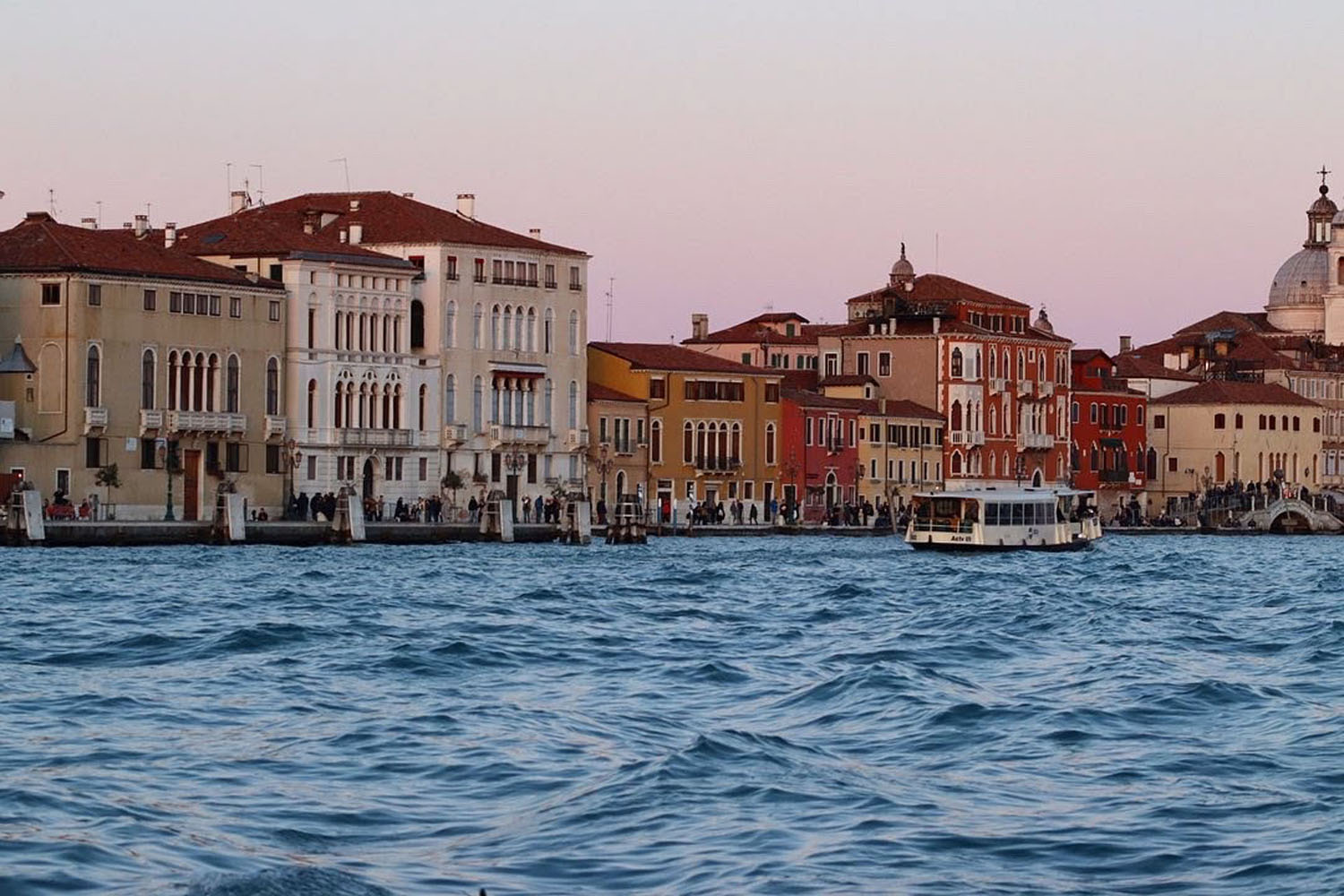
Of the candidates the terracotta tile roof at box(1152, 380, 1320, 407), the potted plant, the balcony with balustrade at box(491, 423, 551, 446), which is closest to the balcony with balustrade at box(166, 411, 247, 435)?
the potted plant

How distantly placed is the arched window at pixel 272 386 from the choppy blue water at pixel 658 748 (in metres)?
33.5

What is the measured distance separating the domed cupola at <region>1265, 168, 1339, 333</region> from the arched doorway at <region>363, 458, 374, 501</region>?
6545 cm

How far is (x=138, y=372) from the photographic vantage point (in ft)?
221

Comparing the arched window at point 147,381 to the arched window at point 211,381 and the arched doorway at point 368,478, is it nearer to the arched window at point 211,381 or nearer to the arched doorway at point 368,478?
the arched window at point 211,381

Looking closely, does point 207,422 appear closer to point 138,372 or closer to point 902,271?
point 138,372

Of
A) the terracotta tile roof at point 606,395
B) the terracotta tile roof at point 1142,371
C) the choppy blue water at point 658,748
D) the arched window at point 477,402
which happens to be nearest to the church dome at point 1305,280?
the terracotta tile roof at point 1142,371

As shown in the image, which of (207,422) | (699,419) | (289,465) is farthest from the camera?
(699,419)

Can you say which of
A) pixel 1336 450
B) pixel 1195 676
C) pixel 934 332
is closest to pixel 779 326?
pixel 934 332

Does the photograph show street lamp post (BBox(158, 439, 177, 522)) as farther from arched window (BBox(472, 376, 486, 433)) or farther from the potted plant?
arched window (BBox(472, 376, 486, 433))

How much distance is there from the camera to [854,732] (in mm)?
21922

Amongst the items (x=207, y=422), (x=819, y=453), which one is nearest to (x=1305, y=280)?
(x=819, y=453)

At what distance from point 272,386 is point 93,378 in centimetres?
601

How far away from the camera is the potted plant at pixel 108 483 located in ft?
212

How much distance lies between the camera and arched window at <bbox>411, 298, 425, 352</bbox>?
3034 inches
